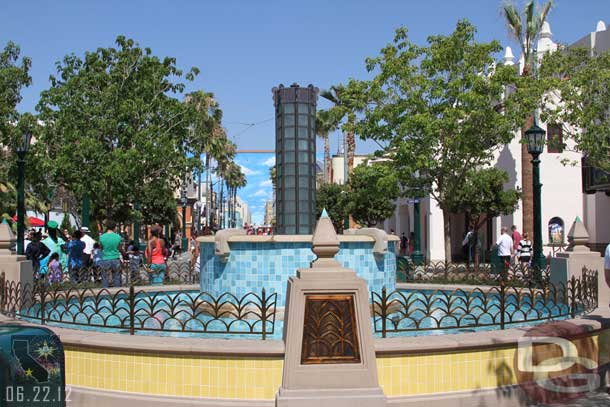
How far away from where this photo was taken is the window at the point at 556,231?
35.8 m

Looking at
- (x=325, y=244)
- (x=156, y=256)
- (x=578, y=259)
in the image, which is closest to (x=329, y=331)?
(x=325, y=244)

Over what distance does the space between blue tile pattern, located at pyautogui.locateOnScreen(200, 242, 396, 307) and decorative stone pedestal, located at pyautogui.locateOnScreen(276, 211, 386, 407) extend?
14.9 ft

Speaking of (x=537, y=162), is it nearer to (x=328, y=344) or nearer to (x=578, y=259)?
(x=578, y=259)

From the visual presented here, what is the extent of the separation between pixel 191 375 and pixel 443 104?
19.1 m

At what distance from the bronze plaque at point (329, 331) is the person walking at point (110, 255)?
30.9 ft

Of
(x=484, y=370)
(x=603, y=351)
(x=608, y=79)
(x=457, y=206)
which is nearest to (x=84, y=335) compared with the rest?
(x=484, y=370)

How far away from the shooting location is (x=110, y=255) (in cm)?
1589

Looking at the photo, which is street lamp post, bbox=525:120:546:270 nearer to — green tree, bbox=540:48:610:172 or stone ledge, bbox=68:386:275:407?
green tree, bbox=540:48:610:172

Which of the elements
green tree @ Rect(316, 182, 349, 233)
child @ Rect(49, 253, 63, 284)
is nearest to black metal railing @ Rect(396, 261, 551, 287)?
child @ Rect(49, 253, 63, 284)

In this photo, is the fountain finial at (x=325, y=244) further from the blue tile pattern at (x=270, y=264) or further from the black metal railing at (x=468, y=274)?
the black metal railing at (x=468, y=274)

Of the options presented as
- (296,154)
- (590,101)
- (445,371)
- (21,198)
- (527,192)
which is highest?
(590,101)

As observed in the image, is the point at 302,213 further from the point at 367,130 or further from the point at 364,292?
the point at 367,130

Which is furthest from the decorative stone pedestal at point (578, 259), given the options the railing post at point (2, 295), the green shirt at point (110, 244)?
the railing post at point (2, 295)

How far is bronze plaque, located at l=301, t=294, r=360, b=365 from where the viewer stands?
7152 millimetres
